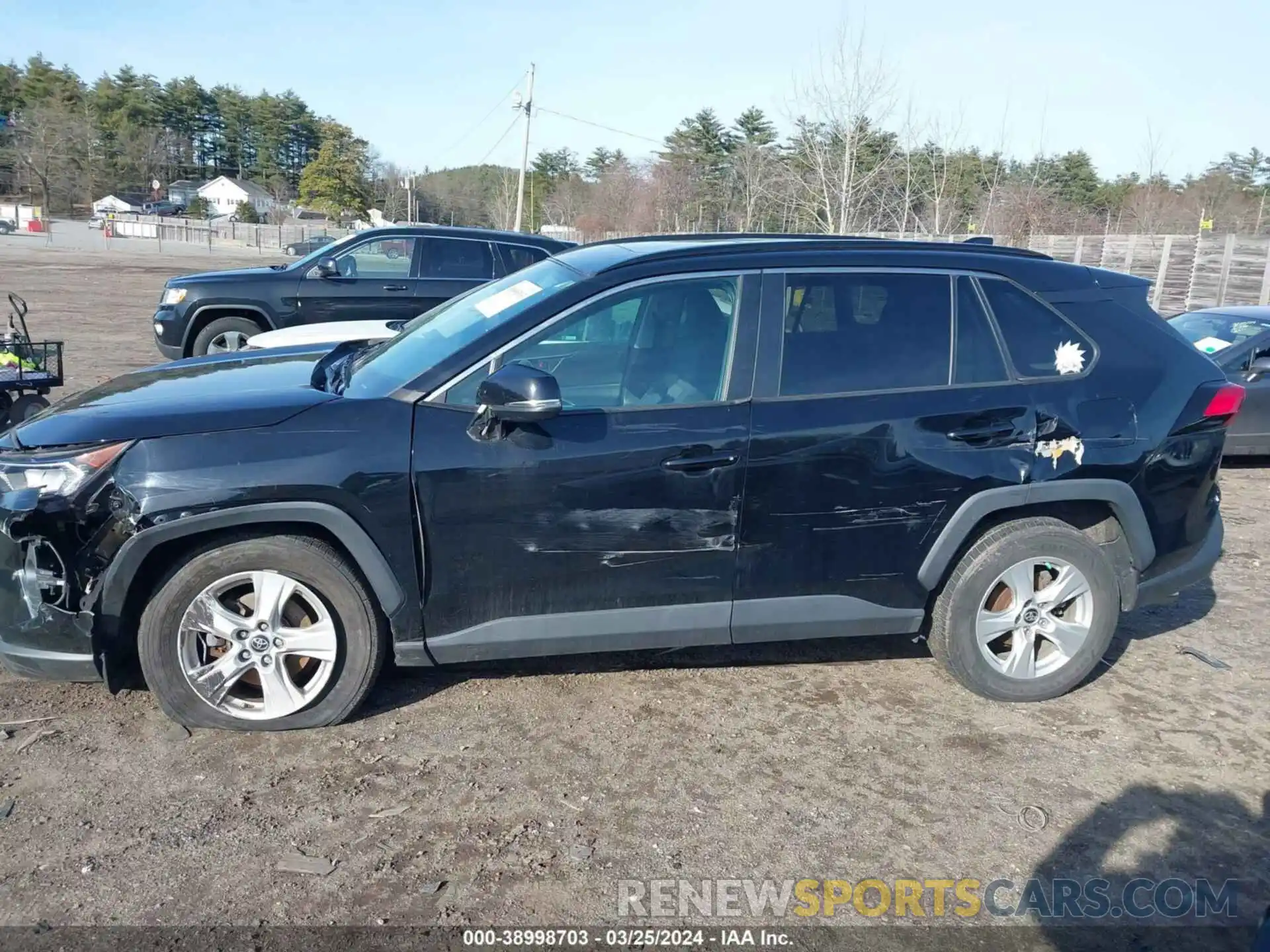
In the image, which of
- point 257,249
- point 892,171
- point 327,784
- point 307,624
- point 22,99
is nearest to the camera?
point 327,784

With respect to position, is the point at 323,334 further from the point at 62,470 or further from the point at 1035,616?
the point at 1035,616

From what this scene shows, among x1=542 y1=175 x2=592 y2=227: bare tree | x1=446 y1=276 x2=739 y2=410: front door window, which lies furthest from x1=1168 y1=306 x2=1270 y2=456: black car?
x1=542 y1=175 x2=592 y2=227: bare tree

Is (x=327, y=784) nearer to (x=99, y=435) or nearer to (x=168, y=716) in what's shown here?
(x=168, y=716)

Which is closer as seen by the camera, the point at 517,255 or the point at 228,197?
the point at 517,255

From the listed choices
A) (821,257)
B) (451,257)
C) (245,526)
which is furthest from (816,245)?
(451,257)

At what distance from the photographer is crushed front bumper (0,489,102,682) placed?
3391 millimetres

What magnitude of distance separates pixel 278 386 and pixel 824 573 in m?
2.29

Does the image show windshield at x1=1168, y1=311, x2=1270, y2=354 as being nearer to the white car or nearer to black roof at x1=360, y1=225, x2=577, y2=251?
black roof at x1=360, y1=225, x2=577, y2=251

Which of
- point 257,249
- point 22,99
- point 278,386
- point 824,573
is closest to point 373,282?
point 278,386

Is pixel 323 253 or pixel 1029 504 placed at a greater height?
pixel 323 253

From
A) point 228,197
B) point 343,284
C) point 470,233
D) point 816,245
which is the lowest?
point 343,284

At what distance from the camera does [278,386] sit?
3.88m

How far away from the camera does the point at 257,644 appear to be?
3523mm

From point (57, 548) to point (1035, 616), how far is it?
12.4ft
